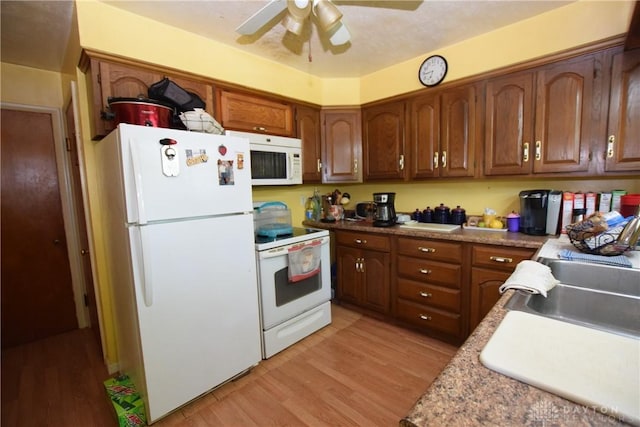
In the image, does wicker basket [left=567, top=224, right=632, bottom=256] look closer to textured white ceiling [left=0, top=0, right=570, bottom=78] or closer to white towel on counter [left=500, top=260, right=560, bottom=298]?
white towel on counter [left=500, top=260, right=560, bottom=298]

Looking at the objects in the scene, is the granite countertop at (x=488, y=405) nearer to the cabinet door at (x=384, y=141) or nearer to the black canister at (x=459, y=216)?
the black canister at (x=459, y=216)

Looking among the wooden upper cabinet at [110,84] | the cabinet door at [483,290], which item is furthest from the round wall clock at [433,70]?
the wooden upper cabinet at [110,84]

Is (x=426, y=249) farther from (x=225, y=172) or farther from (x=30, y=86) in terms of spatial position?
(x=30, y=86)

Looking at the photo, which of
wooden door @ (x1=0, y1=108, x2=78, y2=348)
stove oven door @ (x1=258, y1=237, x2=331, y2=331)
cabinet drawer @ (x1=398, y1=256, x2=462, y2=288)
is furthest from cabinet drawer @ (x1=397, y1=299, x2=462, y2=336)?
wooden door @ (x1=0, y1=108, x2=78, y2=348)

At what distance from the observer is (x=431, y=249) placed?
2248mm

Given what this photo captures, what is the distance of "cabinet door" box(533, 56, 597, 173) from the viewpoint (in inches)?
71.8

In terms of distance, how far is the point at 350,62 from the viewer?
2662mm

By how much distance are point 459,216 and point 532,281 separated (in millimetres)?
1578

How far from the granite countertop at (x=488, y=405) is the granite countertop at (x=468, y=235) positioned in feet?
4.96

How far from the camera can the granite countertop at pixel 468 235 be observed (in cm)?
186

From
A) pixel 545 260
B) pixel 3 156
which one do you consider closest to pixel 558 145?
pixel 545 260

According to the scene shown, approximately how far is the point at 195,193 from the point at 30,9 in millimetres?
1461

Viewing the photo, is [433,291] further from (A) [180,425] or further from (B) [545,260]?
(A) [180,425]

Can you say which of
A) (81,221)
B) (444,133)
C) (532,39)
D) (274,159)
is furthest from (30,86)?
(532,39)
